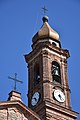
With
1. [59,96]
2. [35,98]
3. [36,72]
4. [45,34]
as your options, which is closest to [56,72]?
[36,72]

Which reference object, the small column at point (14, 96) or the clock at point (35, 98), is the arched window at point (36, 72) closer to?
the clock at point (35, 98)

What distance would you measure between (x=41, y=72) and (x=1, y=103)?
6622 mm

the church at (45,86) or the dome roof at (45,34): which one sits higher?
the dome roof at (45,34)

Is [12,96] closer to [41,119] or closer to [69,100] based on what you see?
[41,119]

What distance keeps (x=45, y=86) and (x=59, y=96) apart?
129 centimetres

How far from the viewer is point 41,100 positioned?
123ft

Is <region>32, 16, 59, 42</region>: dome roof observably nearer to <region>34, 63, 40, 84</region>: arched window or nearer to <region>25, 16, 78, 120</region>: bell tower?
<region>25, 16, 78, 120</region>: bell tower

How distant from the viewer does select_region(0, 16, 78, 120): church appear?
3428 cm

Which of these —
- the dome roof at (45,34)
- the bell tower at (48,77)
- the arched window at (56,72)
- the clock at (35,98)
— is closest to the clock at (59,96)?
the bell tower at (48,77)

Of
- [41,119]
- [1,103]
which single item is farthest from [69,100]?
[1,103]

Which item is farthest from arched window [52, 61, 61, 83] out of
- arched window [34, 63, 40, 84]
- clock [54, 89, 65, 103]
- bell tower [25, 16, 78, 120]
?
clock [54, 89, 65, 103]

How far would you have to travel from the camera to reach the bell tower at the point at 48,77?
3700cm

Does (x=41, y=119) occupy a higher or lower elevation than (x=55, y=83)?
lower

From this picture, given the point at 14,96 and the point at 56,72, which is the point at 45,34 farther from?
the point at 14,96
